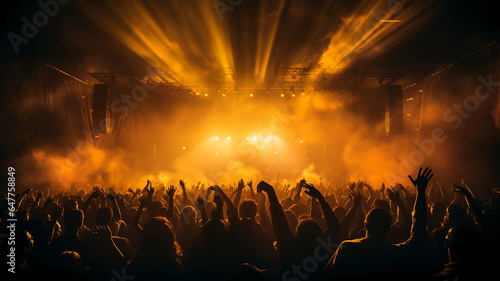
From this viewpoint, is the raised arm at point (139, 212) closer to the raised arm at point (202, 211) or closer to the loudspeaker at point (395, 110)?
the raised arm at point (202, 211)

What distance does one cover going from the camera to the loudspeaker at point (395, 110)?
1247cm

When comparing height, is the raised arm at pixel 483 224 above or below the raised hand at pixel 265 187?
below

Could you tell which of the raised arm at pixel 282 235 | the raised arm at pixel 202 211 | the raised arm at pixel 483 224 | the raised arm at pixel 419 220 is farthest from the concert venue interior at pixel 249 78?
the raised arm at pixel 483 224

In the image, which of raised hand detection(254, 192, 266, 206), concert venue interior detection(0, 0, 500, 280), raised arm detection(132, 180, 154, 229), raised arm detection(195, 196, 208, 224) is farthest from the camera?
concert venue interior detection(0, 0, 500, 280)

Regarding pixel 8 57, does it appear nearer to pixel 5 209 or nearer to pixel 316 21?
pixel 5 209

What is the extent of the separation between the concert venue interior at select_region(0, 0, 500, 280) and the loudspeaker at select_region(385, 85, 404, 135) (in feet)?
0.18

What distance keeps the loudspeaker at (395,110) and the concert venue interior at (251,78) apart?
0.18ft

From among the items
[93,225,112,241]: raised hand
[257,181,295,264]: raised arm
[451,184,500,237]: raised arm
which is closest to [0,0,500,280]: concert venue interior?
[257,181,295,264]: raised arm

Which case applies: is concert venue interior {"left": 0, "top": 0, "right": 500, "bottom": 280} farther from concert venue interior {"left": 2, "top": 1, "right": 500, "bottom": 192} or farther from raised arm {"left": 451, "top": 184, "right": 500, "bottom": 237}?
raised arm {"left": 451, "top": 184, "right": 500, "bottom": 237}

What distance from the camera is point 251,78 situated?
48.4 ft

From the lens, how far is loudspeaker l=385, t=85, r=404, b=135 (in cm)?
1247

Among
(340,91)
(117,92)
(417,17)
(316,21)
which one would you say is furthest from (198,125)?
(417,17)

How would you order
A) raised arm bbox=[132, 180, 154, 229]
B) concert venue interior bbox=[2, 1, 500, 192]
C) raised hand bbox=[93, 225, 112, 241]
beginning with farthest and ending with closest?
1. concert venue interior bbox=[2, 1, 500, 192]
2. raised arm bbox=[132, 180, 154, 229]
3. raised hand bbox=[93, 225, 112, 241]

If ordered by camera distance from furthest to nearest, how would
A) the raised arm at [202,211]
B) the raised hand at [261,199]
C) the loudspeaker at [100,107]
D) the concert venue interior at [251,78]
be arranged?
the loudspeaker at [100,107] < the concert venue interior at [251,78] < the raised hand at [261,199] < the raised arm at [202,211]
